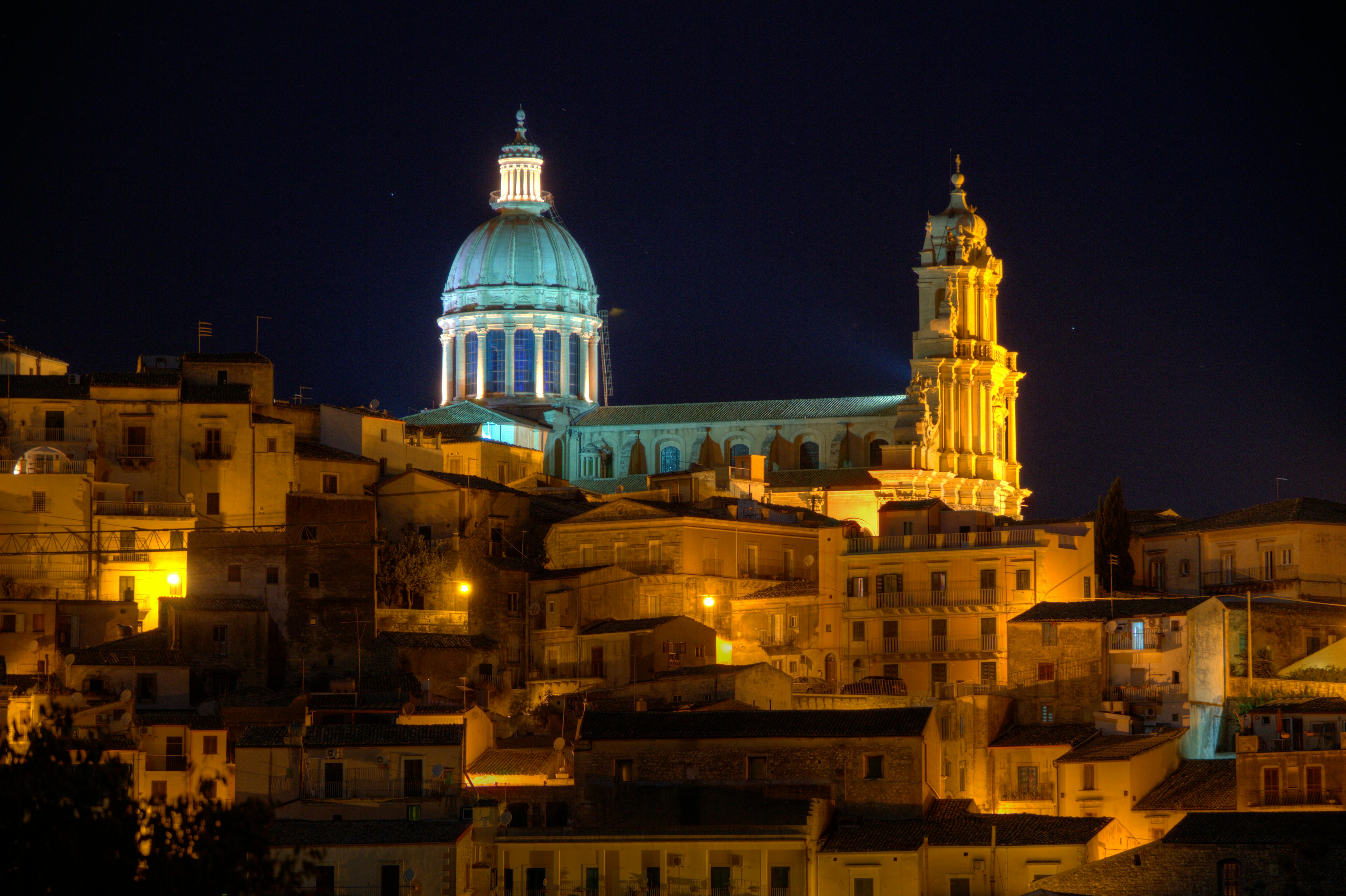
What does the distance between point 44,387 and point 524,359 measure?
136 feet

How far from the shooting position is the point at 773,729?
187ft

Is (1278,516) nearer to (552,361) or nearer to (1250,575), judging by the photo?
(1250,575)

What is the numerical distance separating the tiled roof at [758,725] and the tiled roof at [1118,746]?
370 cm

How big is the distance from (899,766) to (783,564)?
18.7m

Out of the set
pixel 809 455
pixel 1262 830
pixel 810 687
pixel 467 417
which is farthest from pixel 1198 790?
pixel 467 417

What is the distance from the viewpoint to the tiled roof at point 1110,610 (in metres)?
63.6

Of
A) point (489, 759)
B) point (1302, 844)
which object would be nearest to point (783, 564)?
point (489, 759)

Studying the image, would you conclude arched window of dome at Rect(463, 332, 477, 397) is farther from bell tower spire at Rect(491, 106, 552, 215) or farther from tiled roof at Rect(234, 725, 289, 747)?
tiled roof at Rect(234, 725, 289, 747)

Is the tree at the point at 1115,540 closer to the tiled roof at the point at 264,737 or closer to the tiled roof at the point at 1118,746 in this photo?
the tiled roof at the point at 1118,746

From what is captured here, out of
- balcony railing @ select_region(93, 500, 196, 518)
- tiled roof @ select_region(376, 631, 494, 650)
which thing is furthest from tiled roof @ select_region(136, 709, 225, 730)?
balcony railing @ select_region(93, 500, 196, 518)

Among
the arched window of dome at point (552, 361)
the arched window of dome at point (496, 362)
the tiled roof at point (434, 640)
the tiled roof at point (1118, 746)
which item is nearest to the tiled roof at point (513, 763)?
the tiled roof at point (434, 640)

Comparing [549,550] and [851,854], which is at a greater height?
[549,550]

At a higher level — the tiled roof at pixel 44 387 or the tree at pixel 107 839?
the tiled roof at pixel 44 387

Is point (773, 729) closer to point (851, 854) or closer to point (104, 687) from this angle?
point (851, 854)
